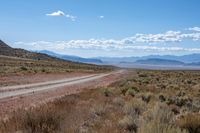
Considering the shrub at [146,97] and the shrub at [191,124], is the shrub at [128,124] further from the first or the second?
the shrub at [146,97]

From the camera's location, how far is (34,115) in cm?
848

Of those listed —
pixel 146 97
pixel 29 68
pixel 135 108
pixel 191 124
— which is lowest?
pixel 29 68

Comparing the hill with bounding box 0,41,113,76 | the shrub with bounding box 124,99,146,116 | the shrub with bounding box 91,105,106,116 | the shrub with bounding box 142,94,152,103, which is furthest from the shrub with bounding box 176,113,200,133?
the hill with bounding box 0,41,113,76

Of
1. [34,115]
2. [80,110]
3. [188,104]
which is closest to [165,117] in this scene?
[80,110]

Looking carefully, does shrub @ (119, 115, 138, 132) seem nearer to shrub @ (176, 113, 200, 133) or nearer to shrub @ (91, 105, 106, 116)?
shrub @ (176, 113, 200, 133)

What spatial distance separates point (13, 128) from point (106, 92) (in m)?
14.4

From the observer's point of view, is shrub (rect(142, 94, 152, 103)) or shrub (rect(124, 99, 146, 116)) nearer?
shrub (rect(124, 99, 146, 116))

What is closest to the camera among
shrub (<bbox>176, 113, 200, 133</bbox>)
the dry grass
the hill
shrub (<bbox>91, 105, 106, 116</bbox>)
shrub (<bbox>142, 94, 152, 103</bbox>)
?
shrub (<bbox>176, 113, 200, 133</bbox>)

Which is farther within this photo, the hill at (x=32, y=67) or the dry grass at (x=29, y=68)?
the hill at (x=32, y=67)

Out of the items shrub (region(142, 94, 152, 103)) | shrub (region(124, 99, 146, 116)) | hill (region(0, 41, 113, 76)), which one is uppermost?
shrub (region(124, 99, 146, 116))

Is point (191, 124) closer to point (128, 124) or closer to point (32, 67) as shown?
point (128, 124)

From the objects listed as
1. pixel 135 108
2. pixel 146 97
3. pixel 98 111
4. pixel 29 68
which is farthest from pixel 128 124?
pixel 29 68

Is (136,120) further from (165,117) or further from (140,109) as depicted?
(140,109)

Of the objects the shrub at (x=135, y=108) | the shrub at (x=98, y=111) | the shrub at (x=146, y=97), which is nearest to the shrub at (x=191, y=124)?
the shrub at (x=135, y=108)
